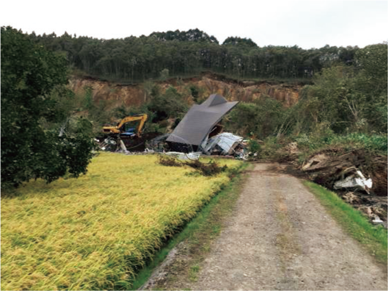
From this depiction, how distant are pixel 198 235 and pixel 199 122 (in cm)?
2333

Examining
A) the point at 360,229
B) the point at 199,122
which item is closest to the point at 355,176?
the point at 360,229

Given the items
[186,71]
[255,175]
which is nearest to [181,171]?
[255,175]

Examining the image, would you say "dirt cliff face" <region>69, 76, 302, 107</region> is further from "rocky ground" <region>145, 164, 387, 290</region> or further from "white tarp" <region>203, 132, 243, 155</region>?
"rocky ground" <region>145, 164, 387, 290</region>

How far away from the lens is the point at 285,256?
22.4 feet

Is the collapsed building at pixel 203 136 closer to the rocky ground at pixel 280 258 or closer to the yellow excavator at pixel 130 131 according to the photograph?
the yellow excavator at pixel 130 131

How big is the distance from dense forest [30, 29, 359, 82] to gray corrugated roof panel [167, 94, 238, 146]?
36.7m

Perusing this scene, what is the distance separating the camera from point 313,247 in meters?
7.47

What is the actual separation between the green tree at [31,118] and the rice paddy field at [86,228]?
855mm

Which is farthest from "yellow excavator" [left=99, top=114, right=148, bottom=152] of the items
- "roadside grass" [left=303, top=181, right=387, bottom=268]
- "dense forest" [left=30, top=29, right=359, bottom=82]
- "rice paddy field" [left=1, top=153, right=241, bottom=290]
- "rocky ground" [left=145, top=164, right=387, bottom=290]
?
"dense forest" [left=30, top=29, right=359, bottom=82]

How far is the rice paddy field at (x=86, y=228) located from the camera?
4.95 m

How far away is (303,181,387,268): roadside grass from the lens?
7.47 meters

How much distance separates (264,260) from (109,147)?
27908 mm

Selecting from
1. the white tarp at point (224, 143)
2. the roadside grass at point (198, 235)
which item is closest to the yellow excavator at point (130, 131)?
the white tarp at point (224, 143)

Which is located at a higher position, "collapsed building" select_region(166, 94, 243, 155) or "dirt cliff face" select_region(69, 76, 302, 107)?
"dirt cliff face" select_region(69, 76, 302, 107)
